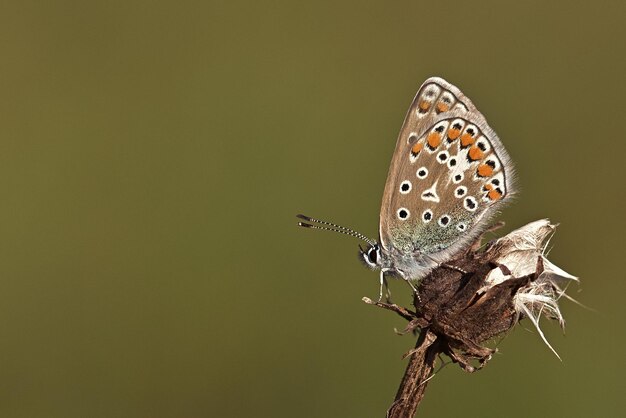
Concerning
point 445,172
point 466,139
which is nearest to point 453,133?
point 466,139

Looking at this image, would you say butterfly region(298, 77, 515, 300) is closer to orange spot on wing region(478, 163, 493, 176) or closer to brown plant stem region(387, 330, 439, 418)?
orange spot on wing region(478, 163, 493, 176)

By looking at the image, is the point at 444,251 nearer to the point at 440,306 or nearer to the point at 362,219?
the point at 440,306

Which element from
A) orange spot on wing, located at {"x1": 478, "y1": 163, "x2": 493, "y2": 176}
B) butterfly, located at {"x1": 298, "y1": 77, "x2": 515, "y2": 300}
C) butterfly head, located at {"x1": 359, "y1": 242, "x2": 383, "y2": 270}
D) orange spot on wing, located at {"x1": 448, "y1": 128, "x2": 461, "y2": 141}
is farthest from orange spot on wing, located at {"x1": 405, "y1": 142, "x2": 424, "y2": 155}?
butterfly head, located at {"x1": 359, "y1": 242, "x2": 383, "y2": 270}

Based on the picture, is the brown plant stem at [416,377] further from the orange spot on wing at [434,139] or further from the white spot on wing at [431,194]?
the orange spot on wing at [434,139]

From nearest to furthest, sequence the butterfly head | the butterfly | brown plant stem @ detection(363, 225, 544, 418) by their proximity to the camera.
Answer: brown plant stem @ detection(363, 225, 544, 418) < the butterfly < the butterfly head

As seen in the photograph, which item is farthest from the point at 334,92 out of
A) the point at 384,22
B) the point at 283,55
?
the point at 384,22

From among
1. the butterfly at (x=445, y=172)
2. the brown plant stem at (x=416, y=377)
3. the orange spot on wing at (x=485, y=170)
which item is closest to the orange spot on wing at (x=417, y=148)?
the butterfly at (x=445, y=172)

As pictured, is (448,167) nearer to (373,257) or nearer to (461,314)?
(373,257)
